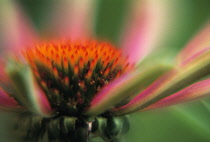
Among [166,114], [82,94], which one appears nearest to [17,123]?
[82,94]

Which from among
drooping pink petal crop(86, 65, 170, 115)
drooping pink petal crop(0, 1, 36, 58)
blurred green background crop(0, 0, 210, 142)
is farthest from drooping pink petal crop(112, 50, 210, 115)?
drooping pink petal crop(0, 1, 36, 58)

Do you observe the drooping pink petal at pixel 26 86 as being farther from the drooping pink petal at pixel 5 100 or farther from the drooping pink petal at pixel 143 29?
the drooping pink petal at pixel 143 29

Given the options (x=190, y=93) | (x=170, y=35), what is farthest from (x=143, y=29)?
(x=190, y=93)

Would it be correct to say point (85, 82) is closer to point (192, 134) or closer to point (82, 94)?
point (82, 94)

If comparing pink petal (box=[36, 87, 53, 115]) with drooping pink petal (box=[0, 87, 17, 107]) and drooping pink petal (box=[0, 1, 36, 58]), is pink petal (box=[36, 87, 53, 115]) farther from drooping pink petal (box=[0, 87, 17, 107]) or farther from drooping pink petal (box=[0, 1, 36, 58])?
drooping pink petal (box=[0, 1, 36, 58])

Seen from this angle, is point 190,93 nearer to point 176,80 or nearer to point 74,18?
point 176,80

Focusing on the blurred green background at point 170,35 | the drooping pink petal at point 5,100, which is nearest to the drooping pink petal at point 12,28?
the blurred green background at point 170,35
